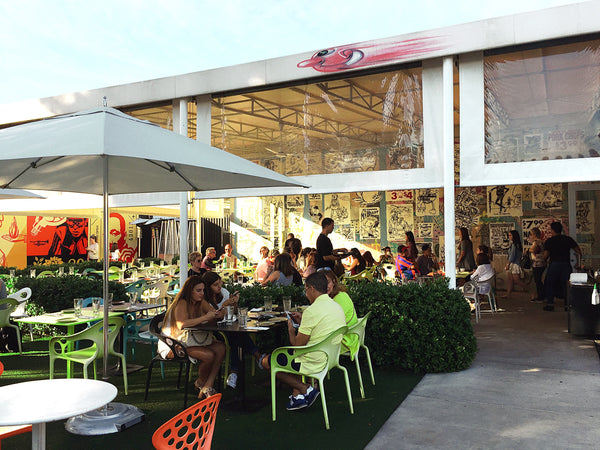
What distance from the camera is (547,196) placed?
12.3 m

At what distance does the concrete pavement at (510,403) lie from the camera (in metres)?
4.05

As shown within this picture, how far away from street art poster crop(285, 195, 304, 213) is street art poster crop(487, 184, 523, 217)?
16.4 ft

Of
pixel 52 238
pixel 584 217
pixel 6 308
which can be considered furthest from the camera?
pixel 52 238

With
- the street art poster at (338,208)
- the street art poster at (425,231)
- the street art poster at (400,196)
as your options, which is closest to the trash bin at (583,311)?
the street art poster at (425,231)

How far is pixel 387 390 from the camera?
5.34 metres

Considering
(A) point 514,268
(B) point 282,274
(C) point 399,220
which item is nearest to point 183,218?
(B) point 282,274

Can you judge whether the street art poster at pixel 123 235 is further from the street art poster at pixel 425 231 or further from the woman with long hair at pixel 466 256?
the woman with long hair at pixel 466 256

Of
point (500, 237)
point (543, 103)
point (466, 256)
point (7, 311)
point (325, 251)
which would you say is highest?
point (543, 103)

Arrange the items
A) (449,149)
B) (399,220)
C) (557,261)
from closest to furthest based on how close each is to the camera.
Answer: (449,149) → (557,261) → (399,220)

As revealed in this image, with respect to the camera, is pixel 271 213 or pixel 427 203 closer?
pixel 427 203

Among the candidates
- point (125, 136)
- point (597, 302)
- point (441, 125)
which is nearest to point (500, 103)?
point (441, 125)

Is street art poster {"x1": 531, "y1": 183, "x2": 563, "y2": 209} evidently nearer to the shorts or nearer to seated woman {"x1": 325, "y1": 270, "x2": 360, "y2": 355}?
the shorts

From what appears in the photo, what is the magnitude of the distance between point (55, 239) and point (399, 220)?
14223 mm

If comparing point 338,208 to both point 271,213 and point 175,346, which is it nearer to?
point 271,213
